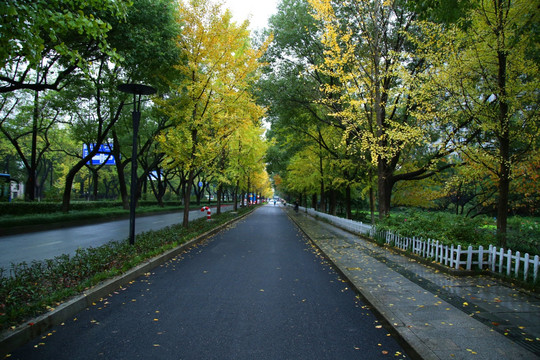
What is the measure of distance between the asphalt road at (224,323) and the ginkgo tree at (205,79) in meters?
6.91

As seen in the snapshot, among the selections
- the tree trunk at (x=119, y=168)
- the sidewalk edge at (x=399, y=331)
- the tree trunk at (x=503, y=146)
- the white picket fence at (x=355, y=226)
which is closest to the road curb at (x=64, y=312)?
the sidewalk edge at (x=399, y=331)

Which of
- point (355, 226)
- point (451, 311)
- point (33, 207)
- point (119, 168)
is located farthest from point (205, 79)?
point (119, 168)

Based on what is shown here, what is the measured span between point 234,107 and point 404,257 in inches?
339

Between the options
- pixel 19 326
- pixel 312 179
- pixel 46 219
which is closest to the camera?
pixel 19 326

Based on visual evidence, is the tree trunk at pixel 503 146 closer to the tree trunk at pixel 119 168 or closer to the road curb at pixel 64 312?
the road curb at pixel 64 312

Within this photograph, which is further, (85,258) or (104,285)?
(85,258)

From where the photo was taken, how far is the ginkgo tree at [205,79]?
1238cm

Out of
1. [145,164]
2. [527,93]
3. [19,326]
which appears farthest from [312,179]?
[19,326]

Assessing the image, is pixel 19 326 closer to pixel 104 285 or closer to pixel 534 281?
pixel 104 285

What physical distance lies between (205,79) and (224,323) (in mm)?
10259

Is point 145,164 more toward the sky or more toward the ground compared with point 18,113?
more toward the ground

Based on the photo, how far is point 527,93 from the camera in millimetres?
7879

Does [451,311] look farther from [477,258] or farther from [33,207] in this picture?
[33,207]

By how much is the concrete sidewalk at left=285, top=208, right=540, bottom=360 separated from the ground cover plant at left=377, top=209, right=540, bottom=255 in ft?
3.49
